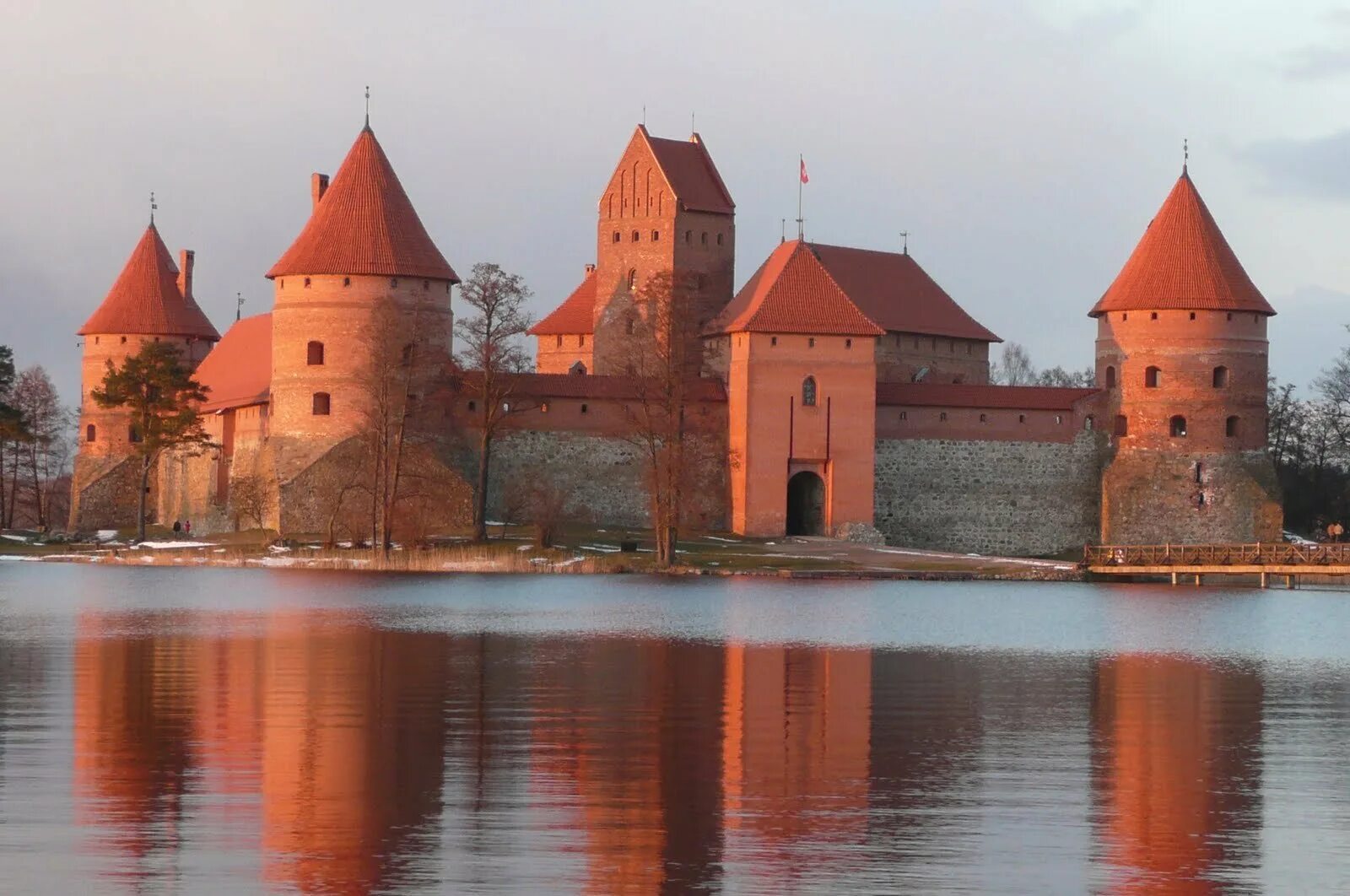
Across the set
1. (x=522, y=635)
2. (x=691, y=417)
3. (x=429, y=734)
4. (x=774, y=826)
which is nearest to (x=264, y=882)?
(x=774, y=826)

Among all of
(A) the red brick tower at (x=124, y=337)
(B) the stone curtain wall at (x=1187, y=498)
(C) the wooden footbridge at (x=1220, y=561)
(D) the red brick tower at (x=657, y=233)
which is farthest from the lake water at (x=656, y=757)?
(A) the red brick tower at (x=124, y=337)

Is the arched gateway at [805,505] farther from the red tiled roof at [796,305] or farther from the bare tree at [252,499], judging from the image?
the bare tree at [252,499]

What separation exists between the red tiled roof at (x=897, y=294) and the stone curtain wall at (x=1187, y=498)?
6.28m

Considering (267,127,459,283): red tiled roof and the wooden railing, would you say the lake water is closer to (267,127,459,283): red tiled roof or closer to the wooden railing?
the wooden railing

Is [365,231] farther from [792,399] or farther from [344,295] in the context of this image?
[792,399]

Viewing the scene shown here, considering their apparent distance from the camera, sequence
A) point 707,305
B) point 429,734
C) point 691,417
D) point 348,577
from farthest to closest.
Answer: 1. point 707,305
2. point 691,417
3. point 348,577
4. point 429,734

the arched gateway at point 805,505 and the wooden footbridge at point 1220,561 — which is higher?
the arched gateway at point 805,505

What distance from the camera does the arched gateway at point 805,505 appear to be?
4453cm

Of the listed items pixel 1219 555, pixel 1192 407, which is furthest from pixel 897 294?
pixel 1219 555

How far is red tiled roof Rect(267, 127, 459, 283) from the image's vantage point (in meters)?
42.1

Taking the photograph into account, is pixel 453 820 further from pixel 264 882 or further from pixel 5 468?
pixel 5 468

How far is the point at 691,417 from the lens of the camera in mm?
44438

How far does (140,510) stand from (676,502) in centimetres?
1282

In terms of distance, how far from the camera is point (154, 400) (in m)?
46.3
